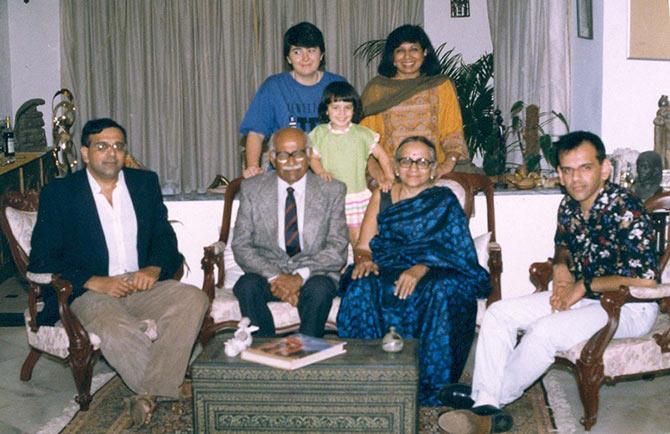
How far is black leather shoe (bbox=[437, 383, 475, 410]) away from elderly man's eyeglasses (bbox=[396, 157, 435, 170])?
105cm

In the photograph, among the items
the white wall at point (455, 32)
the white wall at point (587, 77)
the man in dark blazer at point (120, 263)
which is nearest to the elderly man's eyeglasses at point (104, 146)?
the man in dark blazer at point (120, 263)

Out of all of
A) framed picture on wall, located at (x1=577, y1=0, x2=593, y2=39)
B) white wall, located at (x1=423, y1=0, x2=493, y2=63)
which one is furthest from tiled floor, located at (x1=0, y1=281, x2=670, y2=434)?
white wall, located at (x1=423, y1=0, x2=493, y2=63)

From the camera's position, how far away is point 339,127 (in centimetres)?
477

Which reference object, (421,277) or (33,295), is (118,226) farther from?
(421,277)

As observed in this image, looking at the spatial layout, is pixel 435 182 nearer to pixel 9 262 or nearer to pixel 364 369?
pixel 364 369

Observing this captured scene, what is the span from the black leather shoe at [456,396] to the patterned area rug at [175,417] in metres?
0.11

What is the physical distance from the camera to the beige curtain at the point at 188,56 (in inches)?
344

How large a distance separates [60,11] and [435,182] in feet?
17.1

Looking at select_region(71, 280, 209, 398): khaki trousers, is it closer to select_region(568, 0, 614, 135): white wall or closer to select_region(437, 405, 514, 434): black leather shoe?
select_region(437, 405, 514, 434): black leather shoe

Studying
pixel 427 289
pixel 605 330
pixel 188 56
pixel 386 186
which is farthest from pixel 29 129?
pixel 605 330

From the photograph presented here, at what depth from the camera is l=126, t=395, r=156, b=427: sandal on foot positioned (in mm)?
4012

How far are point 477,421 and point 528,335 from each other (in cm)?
43

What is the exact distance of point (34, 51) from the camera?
884 centimetres

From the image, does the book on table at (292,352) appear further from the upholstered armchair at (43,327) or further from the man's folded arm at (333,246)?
the upholstered armchair at (43,327)
